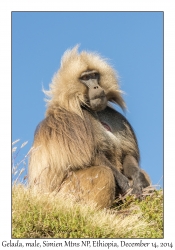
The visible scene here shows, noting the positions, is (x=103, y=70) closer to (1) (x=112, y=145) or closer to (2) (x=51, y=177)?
(1) (x=112, y=145)

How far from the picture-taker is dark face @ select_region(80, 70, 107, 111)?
1027 centimetres

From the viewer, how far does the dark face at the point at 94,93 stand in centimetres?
1027

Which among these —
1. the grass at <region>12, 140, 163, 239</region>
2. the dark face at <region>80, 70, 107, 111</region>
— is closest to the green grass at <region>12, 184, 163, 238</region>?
the grass at <region>12, 140, 163, 239</region>

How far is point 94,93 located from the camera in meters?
10.3

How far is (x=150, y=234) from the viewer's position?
857cm

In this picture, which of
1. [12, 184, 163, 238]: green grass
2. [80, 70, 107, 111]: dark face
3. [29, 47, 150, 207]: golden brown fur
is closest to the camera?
[12, 184, 163, 238]: green grass

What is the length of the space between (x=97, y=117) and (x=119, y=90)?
641 millimetres

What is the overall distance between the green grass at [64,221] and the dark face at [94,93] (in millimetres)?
1849

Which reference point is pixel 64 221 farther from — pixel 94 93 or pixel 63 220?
pixel 94 93

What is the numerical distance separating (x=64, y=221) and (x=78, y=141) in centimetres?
189

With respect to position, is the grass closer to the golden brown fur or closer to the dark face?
the golden brown fur

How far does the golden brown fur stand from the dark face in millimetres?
89

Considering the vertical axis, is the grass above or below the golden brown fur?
below

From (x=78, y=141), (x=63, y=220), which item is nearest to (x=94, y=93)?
(x=78, y=141)
